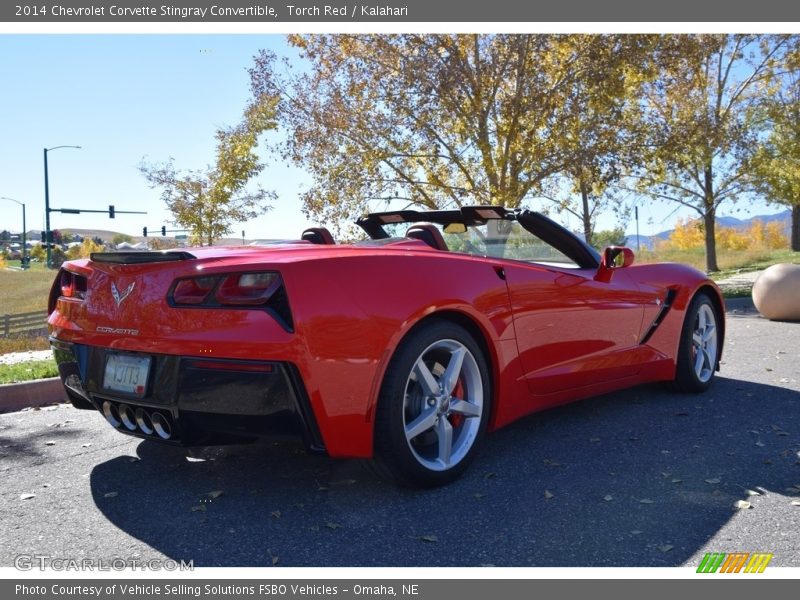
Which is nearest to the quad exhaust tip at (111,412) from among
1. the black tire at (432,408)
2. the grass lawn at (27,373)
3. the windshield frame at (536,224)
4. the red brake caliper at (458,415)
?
the black tire at (432,408)

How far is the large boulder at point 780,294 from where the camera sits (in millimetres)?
10742

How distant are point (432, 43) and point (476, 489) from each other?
1400 centimetres

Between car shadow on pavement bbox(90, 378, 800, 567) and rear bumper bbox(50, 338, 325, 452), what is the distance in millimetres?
356

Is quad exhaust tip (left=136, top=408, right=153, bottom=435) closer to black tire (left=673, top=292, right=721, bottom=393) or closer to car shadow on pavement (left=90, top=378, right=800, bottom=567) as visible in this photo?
car shadow on pavement (left=90, top=378, right=800, bottom=567)

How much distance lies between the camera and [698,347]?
18.2ft

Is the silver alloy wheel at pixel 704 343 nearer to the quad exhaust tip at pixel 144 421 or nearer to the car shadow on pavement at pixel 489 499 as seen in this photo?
the car shadow on pavement at pixel 489 499

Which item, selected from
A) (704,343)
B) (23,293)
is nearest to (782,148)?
(704,343)

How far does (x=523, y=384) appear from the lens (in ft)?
12.7

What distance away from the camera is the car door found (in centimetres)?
388

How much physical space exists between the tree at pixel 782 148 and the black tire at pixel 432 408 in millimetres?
21463

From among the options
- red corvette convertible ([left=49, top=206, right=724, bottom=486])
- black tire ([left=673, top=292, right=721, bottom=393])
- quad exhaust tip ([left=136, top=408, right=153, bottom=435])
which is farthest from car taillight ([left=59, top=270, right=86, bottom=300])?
black tire ([left=673, top=292, right=721, bottom=393])

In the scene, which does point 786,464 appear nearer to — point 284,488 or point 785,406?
point 785,406

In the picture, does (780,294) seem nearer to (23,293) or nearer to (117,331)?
(117,331)

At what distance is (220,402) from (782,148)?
24.9 metres
